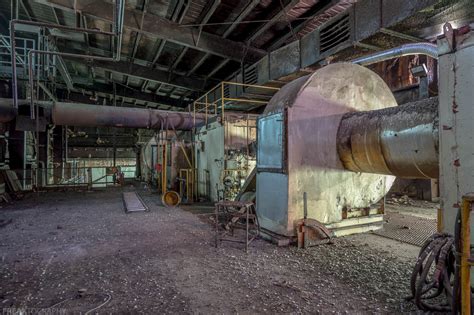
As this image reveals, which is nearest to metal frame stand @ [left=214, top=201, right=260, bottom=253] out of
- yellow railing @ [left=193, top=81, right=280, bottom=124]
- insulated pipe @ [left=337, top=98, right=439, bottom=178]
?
insulated pipe @ [left=337, top=98, right=439, bottom=178]

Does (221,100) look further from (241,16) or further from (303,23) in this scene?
(303,23)

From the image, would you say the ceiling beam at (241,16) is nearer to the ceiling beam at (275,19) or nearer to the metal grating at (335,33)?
the ceiling beam at (275,19)

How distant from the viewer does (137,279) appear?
128 inches

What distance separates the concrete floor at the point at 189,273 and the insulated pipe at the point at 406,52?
3242 mm

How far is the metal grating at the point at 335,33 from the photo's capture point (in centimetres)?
558

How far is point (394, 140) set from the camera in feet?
12.3

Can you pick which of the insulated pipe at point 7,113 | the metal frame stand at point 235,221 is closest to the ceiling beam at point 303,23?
the metal frame stand at point 235,221

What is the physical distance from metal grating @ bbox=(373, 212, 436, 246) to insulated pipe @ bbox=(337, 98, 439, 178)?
58.0 inches

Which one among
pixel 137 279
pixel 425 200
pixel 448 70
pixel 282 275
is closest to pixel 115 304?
pixel 137 279

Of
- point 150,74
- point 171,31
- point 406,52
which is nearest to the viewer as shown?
point 406,52

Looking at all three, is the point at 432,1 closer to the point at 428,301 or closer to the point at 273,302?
the point at 428,301

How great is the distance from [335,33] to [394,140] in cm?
321

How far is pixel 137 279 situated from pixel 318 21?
22.1 feet

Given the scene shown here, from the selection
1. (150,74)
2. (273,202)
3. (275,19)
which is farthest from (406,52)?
(150,74)
